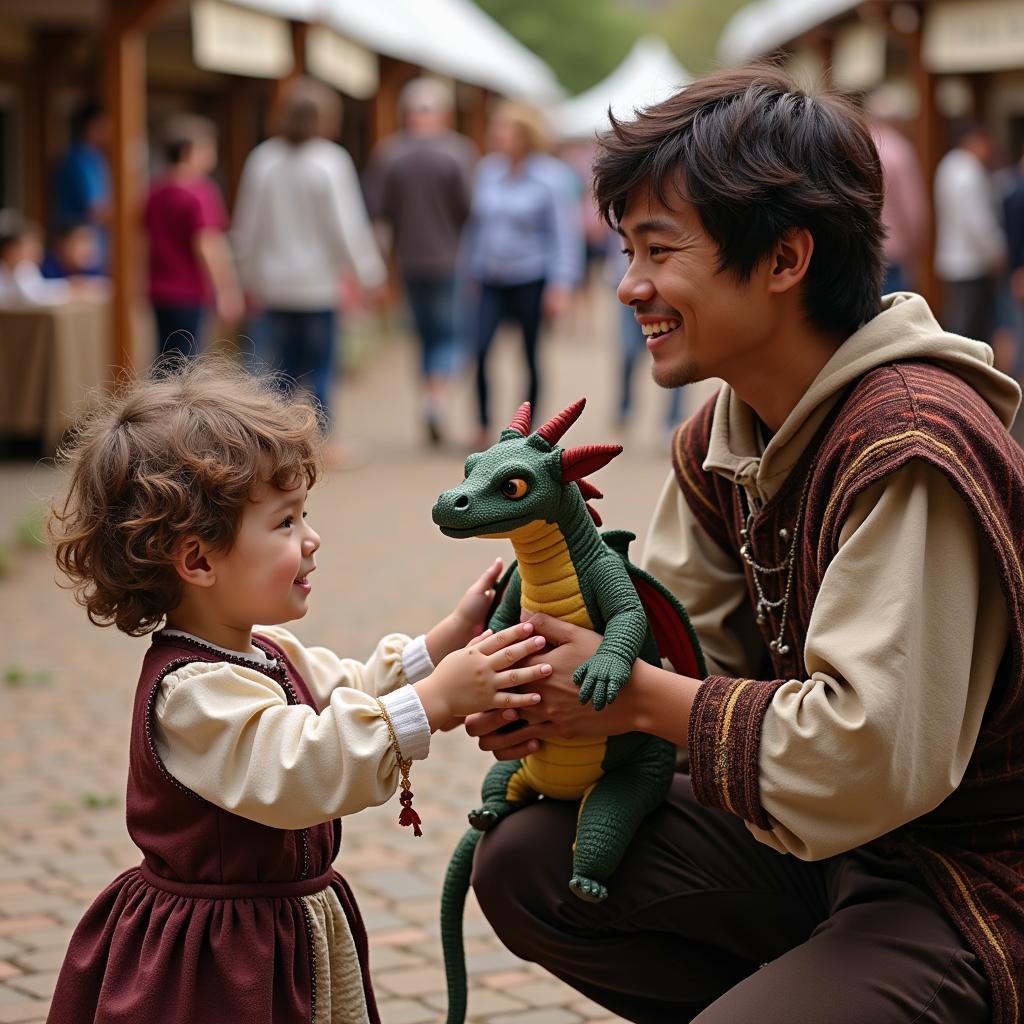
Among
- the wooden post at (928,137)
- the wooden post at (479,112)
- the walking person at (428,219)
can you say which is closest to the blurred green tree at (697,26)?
the wooden post at (479,112)

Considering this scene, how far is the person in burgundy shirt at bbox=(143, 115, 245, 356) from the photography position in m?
10.9

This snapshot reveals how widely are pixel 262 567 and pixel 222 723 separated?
0.81 feet

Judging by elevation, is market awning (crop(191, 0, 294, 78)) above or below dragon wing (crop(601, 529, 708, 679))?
above

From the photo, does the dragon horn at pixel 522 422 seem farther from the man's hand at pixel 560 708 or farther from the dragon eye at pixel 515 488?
the man's hand at pixel 560 708

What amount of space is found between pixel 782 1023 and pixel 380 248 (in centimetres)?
1719

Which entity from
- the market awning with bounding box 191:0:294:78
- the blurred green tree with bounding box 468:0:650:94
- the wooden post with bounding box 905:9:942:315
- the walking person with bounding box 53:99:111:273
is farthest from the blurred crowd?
the blurred green tree with bounding box 468:0:650:94

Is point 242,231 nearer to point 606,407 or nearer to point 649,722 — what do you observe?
point 606,407

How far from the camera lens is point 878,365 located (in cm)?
257

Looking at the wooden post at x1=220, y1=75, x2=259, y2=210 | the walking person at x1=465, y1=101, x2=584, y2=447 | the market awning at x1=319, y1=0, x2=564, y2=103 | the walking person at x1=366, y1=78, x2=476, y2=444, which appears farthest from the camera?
the wooden post at x1=220, y1=75, x2=259, y2=210

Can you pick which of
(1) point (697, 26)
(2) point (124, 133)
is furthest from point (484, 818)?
(1) point (697, 26)

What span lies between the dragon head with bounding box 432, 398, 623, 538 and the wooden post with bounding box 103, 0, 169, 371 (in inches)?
361

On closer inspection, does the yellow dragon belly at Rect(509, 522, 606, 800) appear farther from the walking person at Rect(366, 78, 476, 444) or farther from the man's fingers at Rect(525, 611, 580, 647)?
the walking person at Rect(366, 78, 476, 444)

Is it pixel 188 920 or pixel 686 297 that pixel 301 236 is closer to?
pixel 686 297

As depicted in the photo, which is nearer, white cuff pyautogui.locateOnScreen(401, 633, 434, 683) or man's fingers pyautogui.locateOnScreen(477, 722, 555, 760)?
man's fingers pyautogui.locateOnScreen(477, 722, 555, 760)
